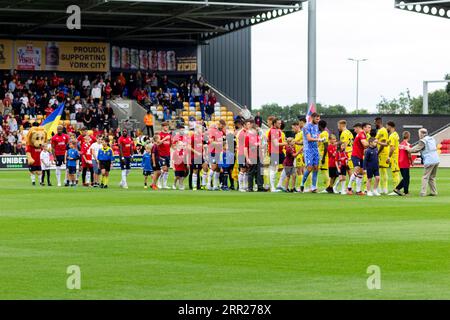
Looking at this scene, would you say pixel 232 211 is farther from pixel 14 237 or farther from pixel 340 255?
pixel 340 255

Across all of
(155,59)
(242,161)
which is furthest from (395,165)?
(155,59)

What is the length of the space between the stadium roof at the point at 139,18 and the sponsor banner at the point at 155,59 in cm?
82

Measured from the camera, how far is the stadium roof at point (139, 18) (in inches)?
2440

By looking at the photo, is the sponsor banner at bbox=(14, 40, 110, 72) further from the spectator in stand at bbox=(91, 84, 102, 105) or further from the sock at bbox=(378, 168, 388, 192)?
the sock at bbox=(378, 168, 388, 192)

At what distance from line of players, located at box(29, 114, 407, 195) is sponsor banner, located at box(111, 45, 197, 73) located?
118ft

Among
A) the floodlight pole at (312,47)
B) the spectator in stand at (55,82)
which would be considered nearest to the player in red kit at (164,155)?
the floodlight pole at (312,47)

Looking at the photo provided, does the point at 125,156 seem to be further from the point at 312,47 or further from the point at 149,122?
the point at 149,122

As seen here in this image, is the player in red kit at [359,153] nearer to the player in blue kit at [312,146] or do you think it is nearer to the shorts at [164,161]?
the player in blue kit at [312,146]

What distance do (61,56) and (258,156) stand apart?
40691mm

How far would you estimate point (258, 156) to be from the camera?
3509cm

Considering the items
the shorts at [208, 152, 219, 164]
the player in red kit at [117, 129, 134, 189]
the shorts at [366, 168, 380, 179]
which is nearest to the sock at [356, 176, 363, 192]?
the shorts at [366, 168, 380, 179]

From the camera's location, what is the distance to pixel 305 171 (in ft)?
112

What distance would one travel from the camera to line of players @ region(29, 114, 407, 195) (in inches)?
1298
